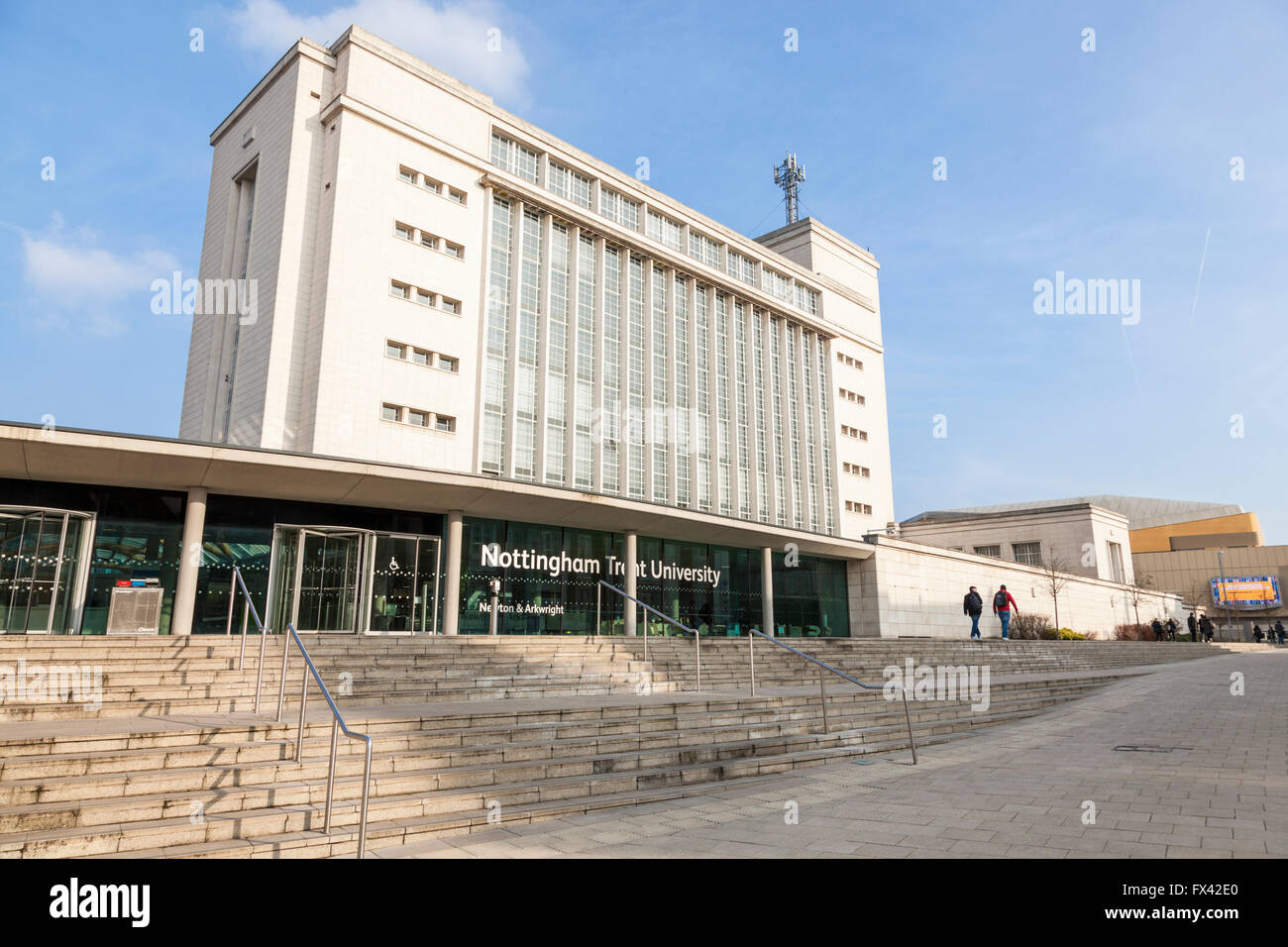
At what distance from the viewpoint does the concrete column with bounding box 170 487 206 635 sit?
1683cm

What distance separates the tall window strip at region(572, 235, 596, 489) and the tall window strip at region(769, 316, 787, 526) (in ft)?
35.8

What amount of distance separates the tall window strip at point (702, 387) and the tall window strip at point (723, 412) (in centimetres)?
55

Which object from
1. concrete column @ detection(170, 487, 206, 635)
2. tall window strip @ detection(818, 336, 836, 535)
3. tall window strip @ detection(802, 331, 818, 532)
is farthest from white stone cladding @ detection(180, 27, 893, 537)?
concrete column @ detection(170, 487, 206, 635)

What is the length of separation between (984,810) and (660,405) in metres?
25.8

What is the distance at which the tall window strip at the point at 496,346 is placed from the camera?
26.1 meters

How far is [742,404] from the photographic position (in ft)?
118

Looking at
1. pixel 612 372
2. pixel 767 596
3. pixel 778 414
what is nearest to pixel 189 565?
pixel 612 372

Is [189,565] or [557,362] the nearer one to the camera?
[189,565]

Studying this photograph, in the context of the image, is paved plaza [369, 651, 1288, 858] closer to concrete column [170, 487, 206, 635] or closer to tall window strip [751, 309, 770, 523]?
concrete column [170, 487, 206, 635]

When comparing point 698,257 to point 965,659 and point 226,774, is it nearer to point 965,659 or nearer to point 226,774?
point 965,659

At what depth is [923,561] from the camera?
35812 mm

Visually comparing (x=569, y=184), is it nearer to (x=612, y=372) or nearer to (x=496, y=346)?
(x=612, y=372)
